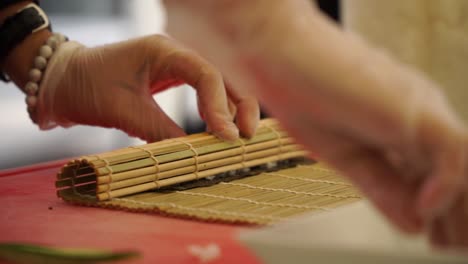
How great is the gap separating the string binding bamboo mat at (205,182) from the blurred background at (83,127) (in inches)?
68.8

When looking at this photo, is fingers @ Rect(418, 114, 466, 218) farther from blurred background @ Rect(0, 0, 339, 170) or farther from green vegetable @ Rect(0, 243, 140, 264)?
blurred background @ Rect(0, 0, 339, 170)

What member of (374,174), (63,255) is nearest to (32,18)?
(63,255)

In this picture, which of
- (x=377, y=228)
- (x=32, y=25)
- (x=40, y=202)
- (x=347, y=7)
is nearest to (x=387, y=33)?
(x=347, y=7)

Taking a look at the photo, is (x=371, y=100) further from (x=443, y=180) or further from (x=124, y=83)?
(x=124, y=83)

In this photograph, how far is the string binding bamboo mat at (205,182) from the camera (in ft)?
2.74

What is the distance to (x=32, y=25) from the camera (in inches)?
47.6

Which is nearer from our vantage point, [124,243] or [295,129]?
[295,129]

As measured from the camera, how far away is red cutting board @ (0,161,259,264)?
2.22 feet

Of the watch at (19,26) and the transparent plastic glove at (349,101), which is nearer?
the transparent plastic glove at (349,101)

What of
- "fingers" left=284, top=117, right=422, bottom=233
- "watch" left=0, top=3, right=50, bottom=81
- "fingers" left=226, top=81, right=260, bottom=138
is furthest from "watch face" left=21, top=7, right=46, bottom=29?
"fingers" left=284, top=117, right=422, bottom=233

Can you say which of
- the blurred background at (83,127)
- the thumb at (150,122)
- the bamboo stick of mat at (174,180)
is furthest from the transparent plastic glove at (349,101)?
the blurred background at (83,127)

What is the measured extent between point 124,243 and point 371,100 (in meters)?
0.31

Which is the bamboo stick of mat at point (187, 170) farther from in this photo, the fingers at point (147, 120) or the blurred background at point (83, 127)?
the blurred background at point (83, 127)

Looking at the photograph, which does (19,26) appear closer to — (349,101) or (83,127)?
(349,101)
